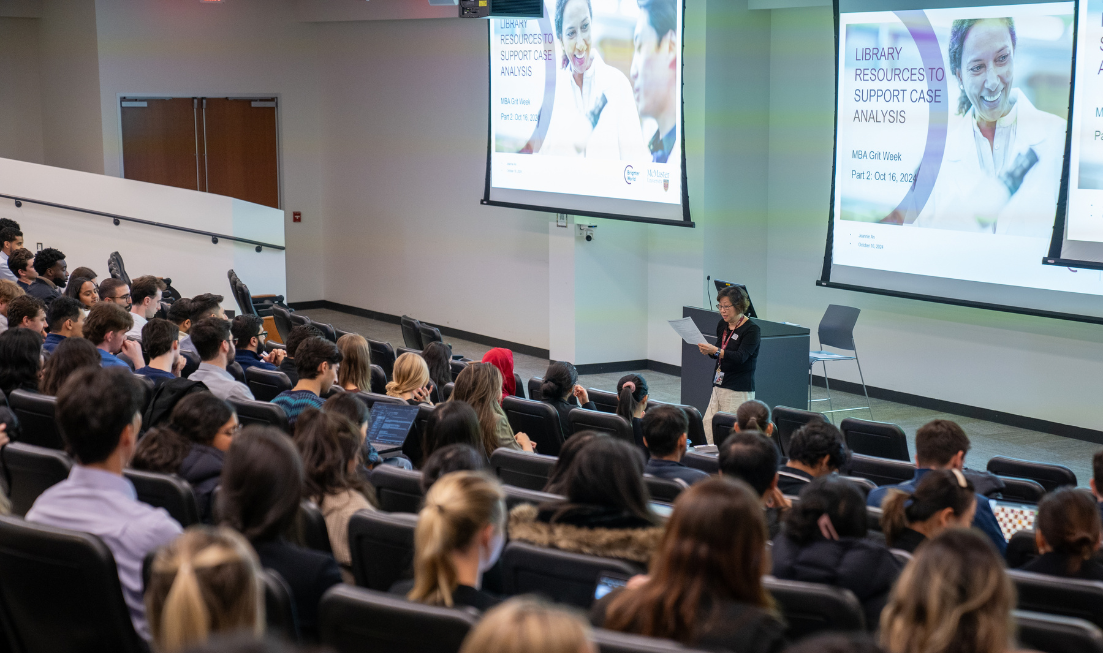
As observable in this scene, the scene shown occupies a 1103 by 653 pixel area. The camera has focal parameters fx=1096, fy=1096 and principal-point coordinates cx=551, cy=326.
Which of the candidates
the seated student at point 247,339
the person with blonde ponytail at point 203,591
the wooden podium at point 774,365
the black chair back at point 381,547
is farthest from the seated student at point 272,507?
the wooden podium at point 774,365

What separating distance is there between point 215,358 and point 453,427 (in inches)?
73.3

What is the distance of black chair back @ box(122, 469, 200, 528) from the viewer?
3227mm

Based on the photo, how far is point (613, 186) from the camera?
33.1 ft

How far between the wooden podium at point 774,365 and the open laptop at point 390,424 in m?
4.15

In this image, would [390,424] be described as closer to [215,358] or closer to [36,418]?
[215,358]

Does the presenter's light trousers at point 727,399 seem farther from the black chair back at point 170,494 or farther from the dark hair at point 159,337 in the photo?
the black chair back at point 170,494

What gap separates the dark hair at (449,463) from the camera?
3314mm

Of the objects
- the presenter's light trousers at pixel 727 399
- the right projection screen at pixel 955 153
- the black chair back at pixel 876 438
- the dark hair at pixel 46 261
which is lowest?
the presenter's light trousers at pixel 727 399

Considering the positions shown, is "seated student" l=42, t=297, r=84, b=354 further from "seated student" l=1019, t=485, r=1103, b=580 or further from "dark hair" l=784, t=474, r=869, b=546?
"seated student" l=1019, t=485, r=1103, b=580

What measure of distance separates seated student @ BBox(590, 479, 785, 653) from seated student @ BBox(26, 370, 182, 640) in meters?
1.29

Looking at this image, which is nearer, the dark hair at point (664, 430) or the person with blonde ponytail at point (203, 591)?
the person with blonde ponytail at point (203, 591)

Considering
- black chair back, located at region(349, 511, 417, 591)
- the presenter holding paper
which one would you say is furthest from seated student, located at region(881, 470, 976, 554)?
the presenter holding paper

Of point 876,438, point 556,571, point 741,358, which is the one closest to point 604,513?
point 556,571

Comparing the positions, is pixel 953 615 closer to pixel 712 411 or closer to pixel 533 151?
pixel 712 411
